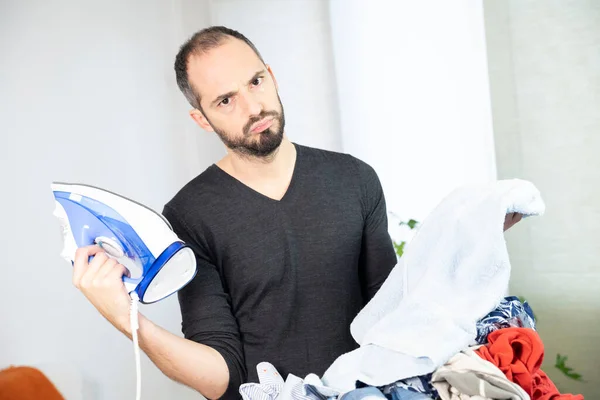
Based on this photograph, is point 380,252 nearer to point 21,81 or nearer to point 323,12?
→ point 21,81

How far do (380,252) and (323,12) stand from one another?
1.40 m

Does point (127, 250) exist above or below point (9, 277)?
above

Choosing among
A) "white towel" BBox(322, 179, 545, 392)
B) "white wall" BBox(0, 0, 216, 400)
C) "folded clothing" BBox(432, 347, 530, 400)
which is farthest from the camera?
"white wall" BBox(0, 0, 216, 400)

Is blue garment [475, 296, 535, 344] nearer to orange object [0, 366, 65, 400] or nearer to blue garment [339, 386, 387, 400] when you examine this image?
blue garment [339, 386, 387, 400]

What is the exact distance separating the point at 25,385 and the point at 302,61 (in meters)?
1.52

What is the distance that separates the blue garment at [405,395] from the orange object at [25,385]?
1.24 m

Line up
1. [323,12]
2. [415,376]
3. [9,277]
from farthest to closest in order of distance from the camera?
[323,12]
[9,277]
[415,376]

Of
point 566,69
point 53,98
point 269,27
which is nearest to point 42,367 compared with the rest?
point 53,98

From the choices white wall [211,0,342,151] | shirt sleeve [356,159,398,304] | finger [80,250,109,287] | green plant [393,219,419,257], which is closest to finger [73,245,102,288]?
finger [80,250,109,287]

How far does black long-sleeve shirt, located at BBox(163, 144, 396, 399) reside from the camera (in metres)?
1.50

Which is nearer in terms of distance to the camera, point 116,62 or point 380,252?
point 380,252

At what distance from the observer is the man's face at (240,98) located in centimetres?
150

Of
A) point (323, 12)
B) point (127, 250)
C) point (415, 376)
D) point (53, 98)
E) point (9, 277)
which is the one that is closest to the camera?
point (415, 376)

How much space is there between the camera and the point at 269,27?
9.20 feet
